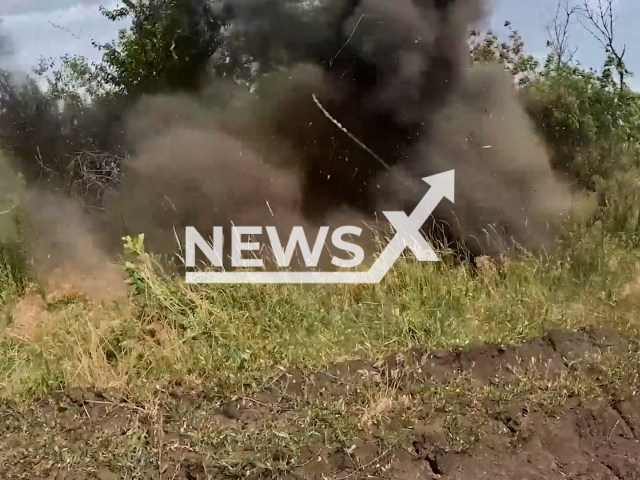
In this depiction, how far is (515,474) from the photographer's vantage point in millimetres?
3049

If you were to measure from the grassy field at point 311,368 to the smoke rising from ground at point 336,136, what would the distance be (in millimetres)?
1354

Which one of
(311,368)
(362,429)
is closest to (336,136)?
(311,368)

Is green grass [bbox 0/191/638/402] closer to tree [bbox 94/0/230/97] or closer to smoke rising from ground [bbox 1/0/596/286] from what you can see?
smoke rising from ground [bbox 1/0/596/286]

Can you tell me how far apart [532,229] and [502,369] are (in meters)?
2.73

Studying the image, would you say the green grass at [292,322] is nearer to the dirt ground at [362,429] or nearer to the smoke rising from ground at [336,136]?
the dirt ground at [362,429]

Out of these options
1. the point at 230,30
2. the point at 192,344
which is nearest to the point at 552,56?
the point at 230,30

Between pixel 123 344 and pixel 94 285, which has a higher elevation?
pixel 123 344

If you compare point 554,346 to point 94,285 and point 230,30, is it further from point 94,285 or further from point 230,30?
point 230,30

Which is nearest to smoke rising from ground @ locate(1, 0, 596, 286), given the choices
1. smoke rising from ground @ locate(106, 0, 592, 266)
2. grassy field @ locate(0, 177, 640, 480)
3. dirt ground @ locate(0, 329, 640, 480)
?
smoke rising from ground @ locate(106, 0, 592, 266)

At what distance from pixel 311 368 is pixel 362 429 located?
67cm

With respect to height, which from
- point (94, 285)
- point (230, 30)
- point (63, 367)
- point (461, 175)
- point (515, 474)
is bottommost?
point (94, 285)

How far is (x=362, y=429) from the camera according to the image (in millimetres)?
3318

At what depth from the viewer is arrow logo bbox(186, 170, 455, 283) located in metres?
5.13

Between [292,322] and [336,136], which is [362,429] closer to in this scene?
[292,322]
